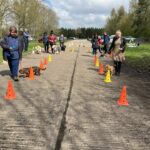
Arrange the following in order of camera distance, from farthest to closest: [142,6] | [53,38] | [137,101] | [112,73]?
[142,6] < [53,38] < [112,73] < [137,101]

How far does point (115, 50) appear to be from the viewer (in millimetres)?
17188

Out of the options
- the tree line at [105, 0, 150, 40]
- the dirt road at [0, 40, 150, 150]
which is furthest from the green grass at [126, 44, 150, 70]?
the tree line at [105, 0, 150, 40]

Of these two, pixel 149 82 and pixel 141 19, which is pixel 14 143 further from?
pixel 141 19

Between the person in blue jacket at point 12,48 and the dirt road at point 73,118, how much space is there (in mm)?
1615

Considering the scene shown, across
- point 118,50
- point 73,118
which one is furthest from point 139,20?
point 73,118

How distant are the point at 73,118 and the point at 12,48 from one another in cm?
702

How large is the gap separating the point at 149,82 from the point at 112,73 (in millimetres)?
2090

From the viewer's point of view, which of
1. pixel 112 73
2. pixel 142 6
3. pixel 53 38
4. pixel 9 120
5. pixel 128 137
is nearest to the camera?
pixel 128 137

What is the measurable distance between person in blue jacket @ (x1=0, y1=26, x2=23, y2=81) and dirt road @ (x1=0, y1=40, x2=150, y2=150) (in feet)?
5.30

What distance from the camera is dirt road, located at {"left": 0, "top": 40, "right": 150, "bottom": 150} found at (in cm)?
650

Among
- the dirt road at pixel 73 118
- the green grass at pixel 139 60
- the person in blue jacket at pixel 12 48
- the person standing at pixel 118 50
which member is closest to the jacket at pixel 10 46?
the person in blue jacket at pixel 12 48

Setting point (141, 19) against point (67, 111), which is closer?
point (67, 111)

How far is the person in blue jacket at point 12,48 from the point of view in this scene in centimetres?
1452

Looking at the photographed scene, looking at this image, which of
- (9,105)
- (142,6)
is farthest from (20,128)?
(142,6)
